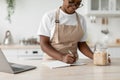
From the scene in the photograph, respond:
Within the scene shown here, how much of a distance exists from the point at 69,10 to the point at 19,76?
80cm

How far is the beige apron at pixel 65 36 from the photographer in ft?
6.49

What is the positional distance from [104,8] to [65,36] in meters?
2.17

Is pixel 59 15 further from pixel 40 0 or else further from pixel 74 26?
pixel 40 0

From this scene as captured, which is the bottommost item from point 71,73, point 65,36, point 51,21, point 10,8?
point 71,73

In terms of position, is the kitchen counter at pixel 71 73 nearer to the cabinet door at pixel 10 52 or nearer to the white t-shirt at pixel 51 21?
the white t-shirt at pixel 51 21

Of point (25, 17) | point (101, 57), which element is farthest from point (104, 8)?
point (101, 57)

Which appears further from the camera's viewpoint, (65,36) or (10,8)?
(10,8)

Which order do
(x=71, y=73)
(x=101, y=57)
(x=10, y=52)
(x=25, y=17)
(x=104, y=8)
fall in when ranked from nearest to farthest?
(x=71, y=73) < (x=101, y=57) < (x=10, y=52) < (x=104, y=8) < (x=25, y=17)

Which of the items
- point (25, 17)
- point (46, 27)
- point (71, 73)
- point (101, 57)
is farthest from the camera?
point (25, 17)

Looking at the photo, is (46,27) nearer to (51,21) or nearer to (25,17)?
(51,21)

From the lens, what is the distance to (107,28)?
4.24 m

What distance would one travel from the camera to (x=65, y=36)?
198cm

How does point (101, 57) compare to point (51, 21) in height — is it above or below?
below

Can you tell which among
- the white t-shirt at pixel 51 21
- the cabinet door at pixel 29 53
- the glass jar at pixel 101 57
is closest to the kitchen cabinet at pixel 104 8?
the cabinet door at pixel 29 53
